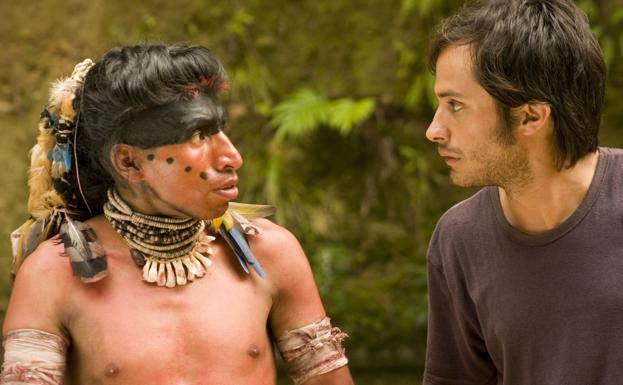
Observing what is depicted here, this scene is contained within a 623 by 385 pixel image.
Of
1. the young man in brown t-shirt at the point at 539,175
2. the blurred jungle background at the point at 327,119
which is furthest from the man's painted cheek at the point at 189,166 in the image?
the blurred jungle background at the point at 327,119

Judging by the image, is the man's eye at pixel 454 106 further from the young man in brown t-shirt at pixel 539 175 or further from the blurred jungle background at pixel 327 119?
the blurred jungle background at pixel 327 119

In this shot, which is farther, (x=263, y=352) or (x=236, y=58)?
(x=236, y=58)

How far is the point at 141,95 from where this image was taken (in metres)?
3.12

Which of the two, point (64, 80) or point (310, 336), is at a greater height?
point (64, 80)

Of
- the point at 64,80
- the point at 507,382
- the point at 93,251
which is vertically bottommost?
the point at 507,382

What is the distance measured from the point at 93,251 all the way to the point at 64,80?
46 centimetres

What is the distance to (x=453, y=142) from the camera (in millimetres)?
3250

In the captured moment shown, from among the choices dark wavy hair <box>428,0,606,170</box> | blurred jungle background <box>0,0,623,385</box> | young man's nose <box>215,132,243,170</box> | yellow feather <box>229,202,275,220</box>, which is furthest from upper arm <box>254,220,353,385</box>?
blurred jungle background <box>0,0,623,385</box>

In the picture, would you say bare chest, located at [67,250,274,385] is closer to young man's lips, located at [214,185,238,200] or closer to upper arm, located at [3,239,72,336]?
upper arm, located at [3,239,72,336]

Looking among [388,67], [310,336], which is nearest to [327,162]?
[388,67]

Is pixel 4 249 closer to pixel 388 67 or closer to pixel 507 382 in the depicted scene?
pixel 388 67

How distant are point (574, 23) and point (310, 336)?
1.07 metres

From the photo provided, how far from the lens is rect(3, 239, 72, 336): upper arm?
3.11 meters

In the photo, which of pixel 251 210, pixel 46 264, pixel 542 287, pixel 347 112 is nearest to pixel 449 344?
pixel 542 287
